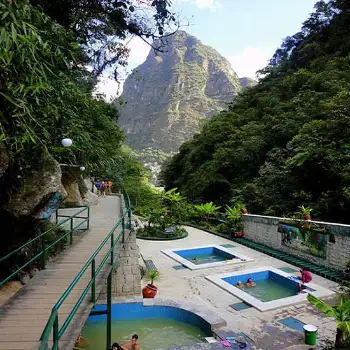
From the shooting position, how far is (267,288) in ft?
32.2

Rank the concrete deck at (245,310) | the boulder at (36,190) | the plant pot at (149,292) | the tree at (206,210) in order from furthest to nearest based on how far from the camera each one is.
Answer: the tree at (206,210), the plant pot at (149,292), the concrete deck at (245,310), the boulder at (36,190)

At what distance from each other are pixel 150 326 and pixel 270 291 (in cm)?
424

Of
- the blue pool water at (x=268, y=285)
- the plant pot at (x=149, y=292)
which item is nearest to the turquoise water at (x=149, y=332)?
the plant pot at (x=149, y=292)

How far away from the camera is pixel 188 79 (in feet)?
310

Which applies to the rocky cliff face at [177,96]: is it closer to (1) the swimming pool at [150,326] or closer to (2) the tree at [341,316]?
(1) the swimming pool at [150,326]

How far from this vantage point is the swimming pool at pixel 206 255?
12.2m

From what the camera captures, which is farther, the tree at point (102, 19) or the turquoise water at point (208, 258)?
the turquoise water at point (208, 258)

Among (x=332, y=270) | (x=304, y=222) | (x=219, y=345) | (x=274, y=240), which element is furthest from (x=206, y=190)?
(x=219, y=345)

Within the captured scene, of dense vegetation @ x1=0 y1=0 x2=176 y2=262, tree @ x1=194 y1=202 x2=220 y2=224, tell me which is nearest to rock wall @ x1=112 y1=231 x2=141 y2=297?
dense vegetation @ x1=0 y1=0 x2=176 y2=262

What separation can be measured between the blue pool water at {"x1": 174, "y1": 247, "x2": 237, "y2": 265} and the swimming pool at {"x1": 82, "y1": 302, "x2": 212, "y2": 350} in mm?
5426

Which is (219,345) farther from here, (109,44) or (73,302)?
(109,44)

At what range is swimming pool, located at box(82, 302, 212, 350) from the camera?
263 inches

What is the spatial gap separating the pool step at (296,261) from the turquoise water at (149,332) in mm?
5281

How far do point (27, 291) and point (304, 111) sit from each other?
727 inches
